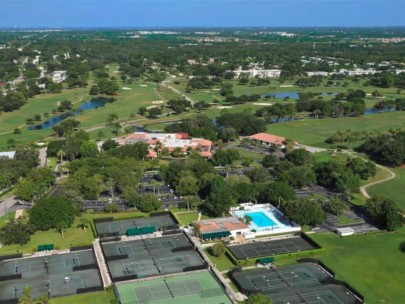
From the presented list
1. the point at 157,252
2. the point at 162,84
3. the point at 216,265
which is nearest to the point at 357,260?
the point at 216,265

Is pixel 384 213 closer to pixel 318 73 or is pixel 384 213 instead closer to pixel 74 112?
pixel 74 112

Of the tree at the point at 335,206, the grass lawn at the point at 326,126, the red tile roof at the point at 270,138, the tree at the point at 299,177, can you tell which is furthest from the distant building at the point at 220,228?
the grass lawn at the point at 326,126

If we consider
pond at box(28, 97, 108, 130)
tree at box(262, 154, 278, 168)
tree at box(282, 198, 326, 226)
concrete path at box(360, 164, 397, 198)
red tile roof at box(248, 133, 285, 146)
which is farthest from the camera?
pond at box(28, 97, 108, 130)

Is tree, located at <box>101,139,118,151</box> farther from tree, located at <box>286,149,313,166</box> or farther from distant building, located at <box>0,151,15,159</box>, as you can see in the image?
tree, located at <box>286,149,313,166</box>

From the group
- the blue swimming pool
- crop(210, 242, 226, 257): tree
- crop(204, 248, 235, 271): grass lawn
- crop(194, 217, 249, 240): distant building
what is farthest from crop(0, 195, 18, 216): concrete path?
the blue swimming pool

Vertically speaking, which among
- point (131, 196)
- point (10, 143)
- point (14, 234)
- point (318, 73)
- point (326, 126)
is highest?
point (318, 73)

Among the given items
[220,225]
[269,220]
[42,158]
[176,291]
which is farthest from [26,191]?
[269,220]
